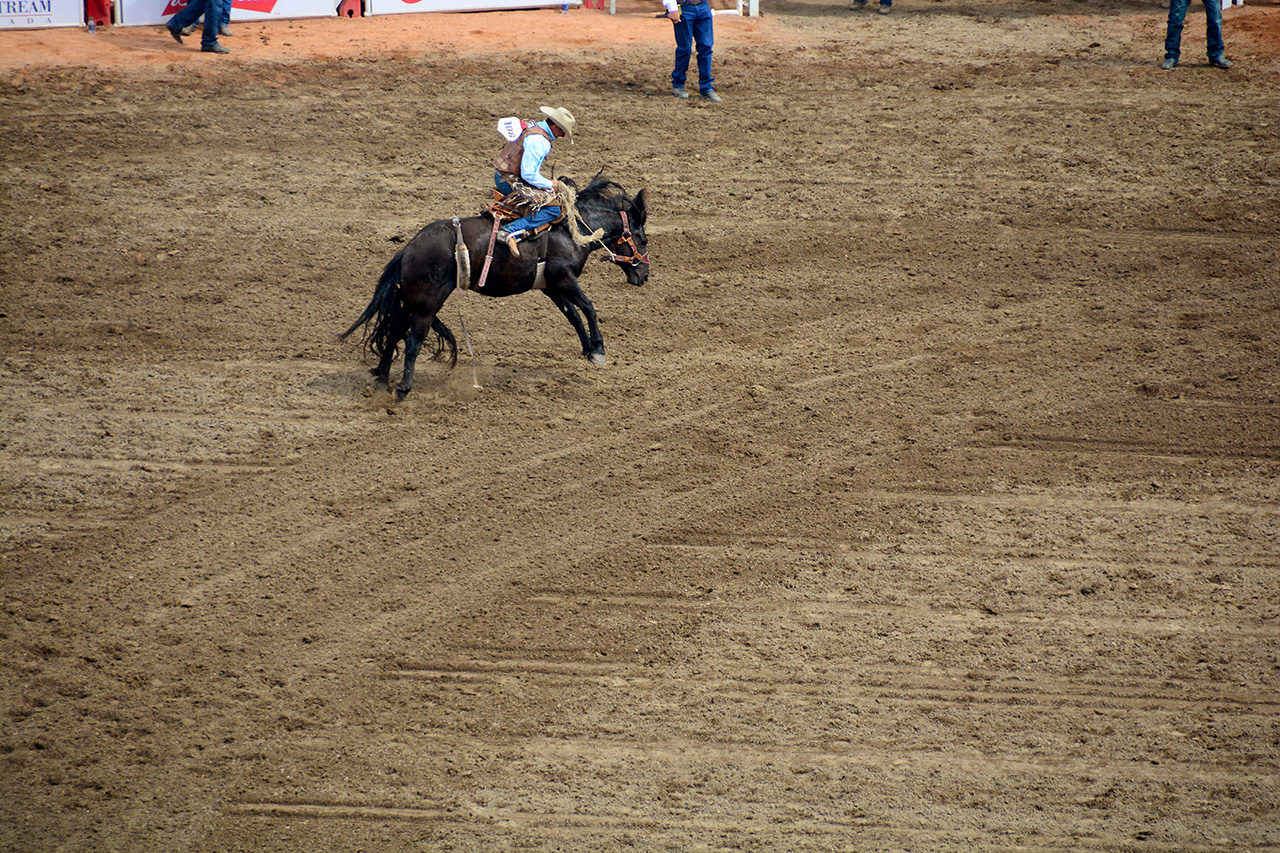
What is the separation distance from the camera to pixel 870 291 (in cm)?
1160

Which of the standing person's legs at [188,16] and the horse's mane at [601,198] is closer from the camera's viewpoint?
the horse's mane at [601,198]

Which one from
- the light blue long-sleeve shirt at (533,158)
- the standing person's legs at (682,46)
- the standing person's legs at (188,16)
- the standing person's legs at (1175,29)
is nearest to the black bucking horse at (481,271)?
the light blue long-sleeve shirt at (533,158)

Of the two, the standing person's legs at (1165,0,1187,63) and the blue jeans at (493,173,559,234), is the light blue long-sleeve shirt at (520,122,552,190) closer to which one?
the blue jeans at (493,173,559,234)

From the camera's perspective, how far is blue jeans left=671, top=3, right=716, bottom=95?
1562 centimetres

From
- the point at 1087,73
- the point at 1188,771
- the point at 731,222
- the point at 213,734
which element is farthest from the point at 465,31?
the point at 1188,771

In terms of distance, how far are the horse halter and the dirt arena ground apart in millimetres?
838

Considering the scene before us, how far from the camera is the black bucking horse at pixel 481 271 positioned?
30.1 feet

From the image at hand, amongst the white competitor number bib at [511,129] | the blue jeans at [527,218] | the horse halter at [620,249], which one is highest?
the white competitor number bib at [511,129]

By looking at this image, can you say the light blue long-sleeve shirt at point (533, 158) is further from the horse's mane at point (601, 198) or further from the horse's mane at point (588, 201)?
the horse's mane at point (601, 198)

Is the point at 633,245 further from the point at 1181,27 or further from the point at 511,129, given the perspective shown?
the point at 1181,27

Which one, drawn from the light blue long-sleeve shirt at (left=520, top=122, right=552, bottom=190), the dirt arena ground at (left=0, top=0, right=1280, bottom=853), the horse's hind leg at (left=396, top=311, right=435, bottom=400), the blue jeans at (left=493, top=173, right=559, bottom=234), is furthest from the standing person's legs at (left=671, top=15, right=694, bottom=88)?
the horse's hind leg at (left=396, top=311, right=435, bottom=400)

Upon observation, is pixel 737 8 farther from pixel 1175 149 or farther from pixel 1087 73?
pixel 1175 149

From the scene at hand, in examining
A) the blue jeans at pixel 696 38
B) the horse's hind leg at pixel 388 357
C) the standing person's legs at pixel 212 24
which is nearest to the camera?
the horse's hind leg at pixel 388 357

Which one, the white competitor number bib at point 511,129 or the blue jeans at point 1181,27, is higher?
the blue jeans at point 1181,27
